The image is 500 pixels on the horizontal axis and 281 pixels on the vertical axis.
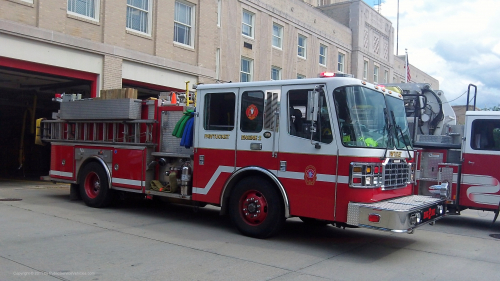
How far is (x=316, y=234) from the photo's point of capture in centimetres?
847

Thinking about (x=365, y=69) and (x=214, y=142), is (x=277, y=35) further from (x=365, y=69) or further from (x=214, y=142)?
(x=214, y=142)

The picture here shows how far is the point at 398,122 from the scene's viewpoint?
25.5ft

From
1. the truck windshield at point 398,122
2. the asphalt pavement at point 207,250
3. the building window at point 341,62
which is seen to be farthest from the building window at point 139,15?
the building window at point 341,62

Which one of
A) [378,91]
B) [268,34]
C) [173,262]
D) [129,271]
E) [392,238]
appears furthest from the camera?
[268,34]

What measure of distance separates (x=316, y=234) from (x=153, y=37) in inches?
478

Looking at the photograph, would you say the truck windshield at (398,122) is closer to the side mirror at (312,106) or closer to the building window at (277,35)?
the side mirror at (312,106)

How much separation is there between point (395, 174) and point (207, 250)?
3266mm

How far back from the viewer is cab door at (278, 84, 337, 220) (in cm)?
686

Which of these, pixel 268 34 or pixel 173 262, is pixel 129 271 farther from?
pixel 268 34

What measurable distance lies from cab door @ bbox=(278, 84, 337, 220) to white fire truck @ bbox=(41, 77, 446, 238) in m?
0.02

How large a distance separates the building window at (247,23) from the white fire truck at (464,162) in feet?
46.6

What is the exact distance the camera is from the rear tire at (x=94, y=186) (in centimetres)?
1005

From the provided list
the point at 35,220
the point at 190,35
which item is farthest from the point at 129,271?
the point at 190,35

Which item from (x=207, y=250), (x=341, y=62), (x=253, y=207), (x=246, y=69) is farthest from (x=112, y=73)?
(x=341, y=62)
